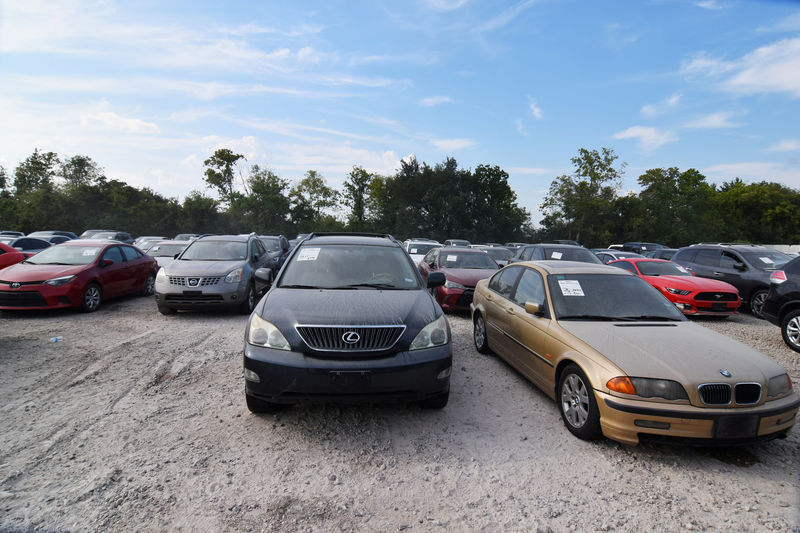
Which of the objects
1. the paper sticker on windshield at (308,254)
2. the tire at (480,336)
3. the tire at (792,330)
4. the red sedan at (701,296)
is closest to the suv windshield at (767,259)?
the red sedan at (701,296)

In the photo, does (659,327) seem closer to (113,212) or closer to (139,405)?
(139,405)

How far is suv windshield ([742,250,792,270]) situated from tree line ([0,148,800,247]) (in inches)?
1481

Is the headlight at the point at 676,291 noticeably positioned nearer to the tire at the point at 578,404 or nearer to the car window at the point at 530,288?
the car window at the point at 530,288

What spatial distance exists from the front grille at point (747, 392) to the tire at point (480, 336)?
119 inches

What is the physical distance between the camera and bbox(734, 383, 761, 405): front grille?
9.87 ft

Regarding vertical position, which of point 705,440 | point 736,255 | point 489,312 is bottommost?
point 705,440

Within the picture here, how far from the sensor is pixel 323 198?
62.4 metres

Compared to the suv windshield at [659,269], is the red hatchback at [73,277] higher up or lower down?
lower down

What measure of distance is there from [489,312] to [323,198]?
195 feet

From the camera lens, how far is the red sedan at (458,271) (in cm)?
859

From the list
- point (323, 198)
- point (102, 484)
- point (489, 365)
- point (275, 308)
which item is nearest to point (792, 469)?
point (489, 365)

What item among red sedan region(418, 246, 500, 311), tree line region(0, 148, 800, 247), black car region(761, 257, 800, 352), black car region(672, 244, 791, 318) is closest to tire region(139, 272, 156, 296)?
red sedan region(418, 246, 500, 311)

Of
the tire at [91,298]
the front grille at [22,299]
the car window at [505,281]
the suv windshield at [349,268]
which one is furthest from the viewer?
the tire at [91,298]

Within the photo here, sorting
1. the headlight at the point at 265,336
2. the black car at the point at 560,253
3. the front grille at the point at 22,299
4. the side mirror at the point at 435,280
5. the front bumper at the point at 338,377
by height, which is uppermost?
the black car at the point at 560,253
